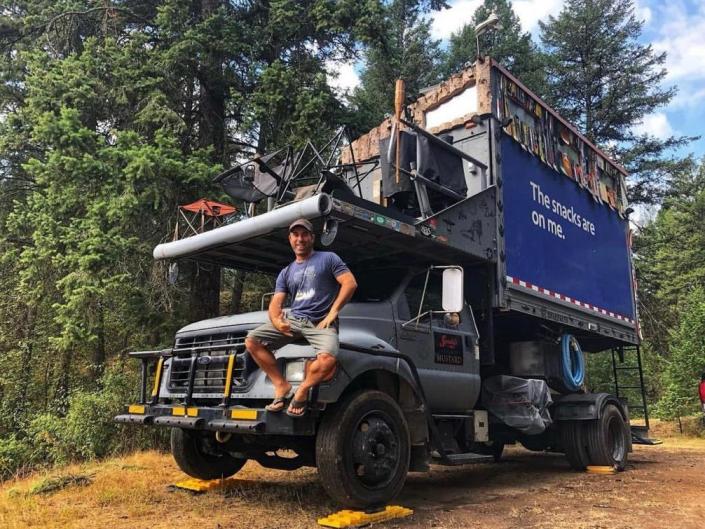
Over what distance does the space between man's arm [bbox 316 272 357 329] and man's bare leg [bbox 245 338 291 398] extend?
439 millimetres

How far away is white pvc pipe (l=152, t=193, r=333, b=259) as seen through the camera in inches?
189

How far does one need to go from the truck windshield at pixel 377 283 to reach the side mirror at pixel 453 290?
2.04 feet

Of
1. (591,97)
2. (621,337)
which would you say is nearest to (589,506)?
(621,337)

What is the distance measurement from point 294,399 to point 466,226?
294cm

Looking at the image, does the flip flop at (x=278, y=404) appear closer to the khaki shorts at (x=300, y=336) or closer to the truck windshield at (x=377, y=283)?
the khaki shorts at (x=300, y=336)

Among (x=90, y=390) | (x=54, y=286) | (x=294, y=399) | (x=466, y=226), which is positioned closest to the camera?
(x=294, y=399)

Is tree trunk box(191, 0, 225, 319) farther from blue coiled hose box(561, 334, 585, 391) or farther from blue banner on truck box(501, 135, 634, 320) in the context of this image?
blue coiled hose box(561, 334, 585, 391)

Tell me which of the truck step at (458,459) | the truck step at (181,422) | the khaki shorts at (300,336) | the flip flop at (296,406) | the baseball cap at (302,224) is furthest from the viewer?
the truck step at (458,459)

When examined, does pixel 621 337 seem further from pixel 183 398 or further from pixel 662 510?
pixel 183 398

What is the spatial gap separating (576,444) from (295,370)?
16.5 feet

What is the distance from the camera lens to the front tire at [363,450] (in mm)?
4461

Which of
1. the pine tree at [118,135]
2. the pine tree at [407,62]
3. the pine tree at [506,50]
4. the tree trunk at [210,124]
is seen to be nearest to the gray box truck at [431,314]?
the pine tree at [118,135]

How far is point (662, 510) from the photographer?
536 centimetres

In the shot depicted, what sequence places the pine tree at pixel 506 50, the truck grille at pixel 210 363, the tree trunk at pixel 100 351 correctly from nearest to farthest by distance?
the truck grille at pixel 210 363, the tree trunk at pixel 100 351, the pine tree at pixel 506 50
